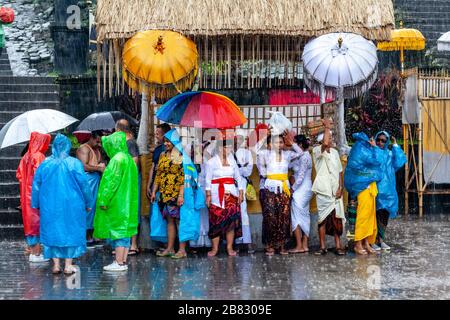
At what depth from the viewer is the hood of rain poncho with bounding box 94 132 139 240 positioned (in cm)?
1091

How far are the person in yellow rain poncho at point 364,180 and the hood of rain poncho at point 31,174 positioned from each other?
4.11 metres

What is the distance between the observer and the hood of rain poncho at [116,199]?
1091 cm

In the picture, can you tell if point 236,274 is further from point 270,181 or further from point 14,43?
point 14,43

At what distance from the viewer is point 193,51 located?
1223cm

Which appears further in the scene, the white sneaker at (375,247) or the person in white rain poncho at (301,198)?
the white sneaker at (375,247)

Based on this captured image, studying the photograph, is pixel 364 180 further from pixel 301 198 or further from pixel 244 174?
pixel 244 174

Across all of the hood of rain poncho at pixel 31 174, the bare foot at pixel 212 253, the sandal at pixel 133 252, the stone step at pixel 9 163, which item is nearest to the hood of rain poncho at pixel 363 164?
the bare foot at pixel 212 253

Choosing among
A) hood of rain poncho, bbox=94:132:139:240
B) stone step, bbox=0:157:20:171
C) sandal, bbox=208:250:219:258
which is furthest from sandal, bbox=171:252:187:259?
stone step, bbox=0:157:20:171

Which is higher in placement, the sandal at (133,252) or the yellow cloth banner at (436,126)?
the yellow cloth banner at (436,126)

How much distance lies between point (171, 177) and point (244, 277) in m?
2.03

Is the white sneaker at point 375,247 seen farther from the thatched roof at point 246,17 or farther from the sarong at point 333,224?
the thatched roof at point 246,17

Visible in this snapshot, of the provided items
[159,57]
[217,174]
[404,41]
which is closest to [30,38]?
[404,41]

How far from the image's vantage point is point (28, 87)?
57.2 ft

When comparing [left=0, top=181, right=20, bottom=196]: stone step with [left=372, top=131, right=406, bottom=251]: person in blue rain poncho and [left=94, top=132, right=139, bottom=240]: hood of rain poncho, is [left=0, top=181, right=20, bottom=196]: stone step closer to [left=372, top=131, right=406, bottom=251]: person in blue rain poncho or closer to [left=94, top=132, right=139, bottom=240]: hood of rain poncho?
[left=94, top=132, right=139, bottom=240]: hood of rain poncho
